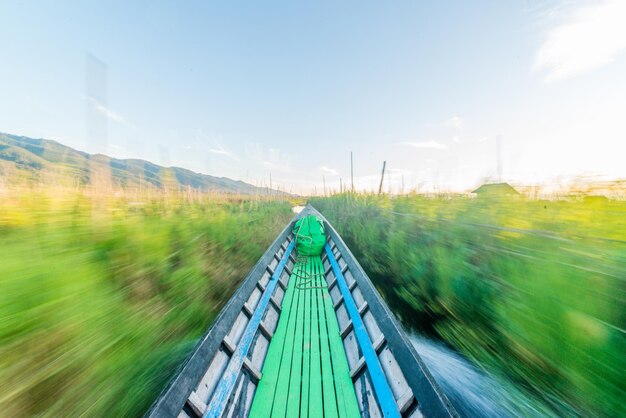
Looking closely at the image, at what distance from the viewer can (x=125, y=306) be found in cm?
208

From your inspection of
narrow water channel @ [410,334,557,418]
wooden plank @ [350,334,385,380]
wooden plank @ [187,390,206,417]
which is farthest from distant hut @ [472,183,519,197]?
wooden plank @ [187,390,206,417]

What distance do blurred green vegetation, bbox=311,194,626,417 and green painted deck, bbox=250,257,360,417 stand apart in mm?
1343

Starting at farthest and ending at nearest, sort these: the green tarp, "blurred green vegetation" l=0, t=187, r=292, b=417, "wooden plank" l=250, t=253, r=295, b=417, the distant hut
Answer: the green tarp → the distant hut → "wooden plank" l=250, t=253, r=295, b=417 → "blurred green vegetation" l=0, t=187, r=292, b=417

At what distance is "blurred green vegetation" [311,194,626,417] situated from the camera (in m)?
1.51

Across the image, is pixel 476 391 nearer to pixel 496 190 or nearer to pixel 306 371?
pixel 306 371

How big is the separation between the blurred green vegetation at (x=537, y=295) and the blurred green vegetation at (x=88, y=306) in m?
2.89

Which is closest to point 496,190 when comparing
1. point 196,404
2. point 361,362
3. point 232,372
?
point 361,362

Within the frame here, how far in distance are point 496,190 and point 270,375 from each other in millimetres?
4184

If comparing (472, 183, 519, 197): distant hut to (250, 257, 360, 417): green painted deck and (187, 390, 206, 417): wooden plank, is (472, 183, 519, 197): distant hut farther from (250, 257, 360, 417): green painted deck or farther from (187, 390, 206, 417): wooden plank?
(187, 390, 206, 417): wooden plank

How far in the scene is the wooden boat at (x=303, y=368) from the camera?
1506 mm

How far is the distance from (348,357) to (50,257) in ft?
8.43

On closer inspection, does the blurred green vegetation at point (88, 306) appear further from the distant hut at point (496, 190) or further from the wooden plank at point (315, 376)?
the distant hut at point (496, 190)

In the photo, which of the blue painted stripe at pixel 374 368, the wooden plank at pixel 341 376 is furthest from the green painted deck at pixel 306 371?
the blue painted stripe at pixel 374 368

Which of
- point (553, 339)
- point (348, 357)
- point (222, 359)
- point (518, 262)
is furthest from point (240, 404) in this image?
point (518, 262)
